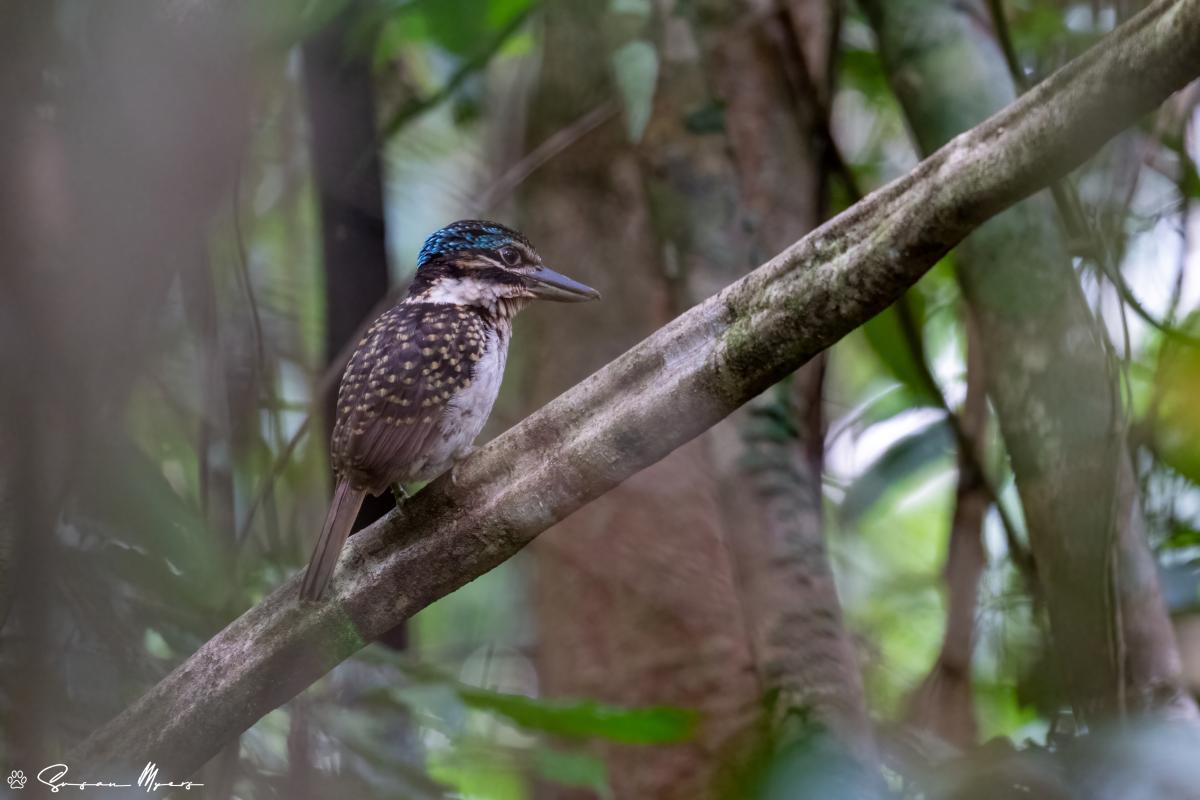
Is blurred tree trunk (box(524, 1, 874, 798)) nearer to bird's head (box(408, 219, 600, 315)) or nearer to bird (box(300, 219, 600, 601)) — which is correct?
bird's head (box(408, 219, 600, 315))

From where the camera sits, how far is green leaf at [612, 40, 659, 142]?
3074 millimetres

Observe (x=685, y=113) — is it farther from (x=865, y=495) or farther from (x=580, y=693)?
(x=580, y=693)

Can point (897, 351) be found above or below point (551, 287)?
above

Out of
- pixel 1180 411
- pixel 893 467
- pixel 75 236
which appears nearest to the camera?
pixel 75 236

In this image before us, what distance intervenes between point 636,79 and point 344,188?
1194mm

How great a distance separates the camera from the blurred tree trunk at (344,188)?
400 cm

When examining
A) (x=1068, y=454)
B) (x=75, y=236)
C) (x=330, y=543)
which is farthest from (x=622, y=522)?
(x=75, y=236)

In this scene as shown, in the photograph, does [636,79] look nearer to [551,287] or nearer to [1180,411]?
[551,287]

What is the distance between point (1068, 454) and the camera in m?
2.98

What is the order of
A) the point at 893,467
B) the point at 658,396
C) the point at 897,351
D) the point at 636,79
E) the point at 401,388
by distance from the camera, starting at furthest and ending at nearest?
the point at 893,467
the point at 897,351
the point at 636,79
the point at 401,388
the point at 658,396

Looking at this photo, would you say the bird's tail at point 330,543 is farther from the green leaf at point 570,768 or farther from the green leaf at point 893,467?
the green leaf at point 893,467

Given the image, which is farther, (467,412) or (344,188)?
(344,188)

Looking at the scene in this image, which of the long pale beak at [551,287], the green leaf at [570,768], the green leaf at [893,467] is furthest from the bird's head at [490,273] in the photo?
the green leaf at [893,467]

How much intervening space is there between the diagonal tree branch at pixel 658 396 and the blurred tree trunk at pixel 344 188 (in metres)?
1.58
